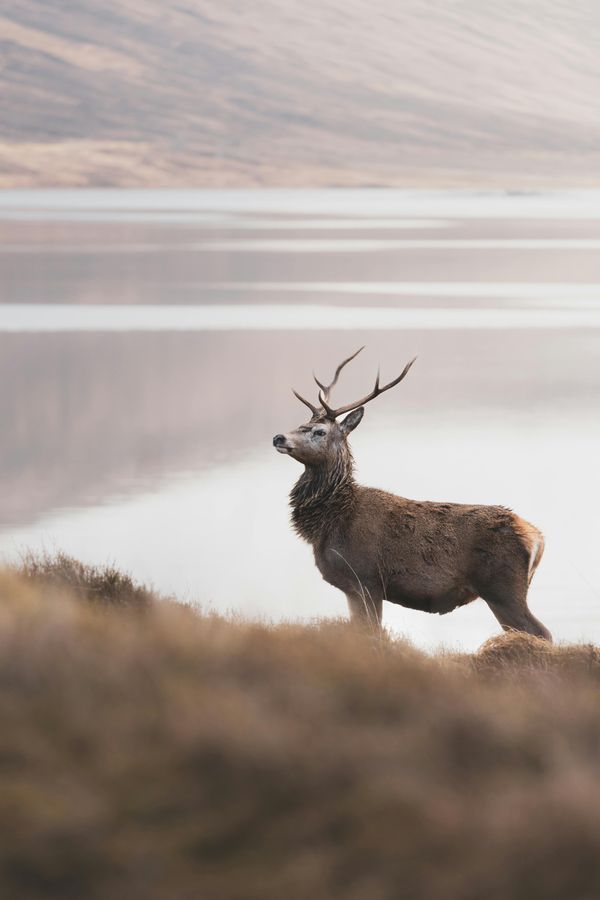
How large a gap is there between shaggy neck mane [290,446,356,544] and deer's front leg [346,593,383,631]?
411 mm

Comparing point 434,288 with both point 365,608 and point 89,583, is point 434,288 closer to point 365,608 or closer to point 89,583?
point 365,608

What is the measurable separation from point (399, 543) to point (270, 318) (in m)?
24.4

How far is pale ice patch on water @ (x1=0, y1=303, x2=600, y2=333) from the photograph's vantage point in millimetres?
30672

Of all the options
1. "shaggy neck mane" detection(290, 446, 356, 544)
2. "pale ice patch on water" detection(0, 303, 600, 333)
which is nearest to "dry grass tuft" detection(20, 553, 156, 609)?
"shaggy neck mane" detection(290, 446, 356, 544)

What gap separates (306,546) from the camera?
13.4 metres

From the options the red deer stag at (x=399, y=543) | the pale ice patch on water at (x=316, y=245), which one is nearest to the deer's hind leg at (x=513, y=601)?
the red deer stag at (x=399, y=543)

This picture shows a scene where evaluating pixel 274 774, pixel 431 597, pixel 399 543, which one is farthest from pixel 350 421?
pixel 274 774

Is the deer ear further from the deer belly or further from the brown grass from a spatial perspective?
the brown grass

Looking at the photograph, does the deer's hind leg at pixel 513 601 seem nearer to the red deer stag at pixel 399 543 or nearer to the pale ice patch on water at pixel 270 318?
the red deer stag at pixel 399 543

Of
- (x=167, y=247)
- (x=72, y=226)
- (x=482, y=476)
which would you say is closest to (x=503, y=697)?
(x=482, y=476)

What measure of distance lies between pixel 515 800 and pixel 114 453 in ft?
46.1

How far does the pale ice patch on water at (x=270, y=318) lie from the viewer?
30.7 meters

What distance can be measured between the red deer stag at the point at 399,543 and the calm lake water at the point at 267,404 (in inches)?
39.2

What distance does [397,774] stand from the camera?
451 cm
